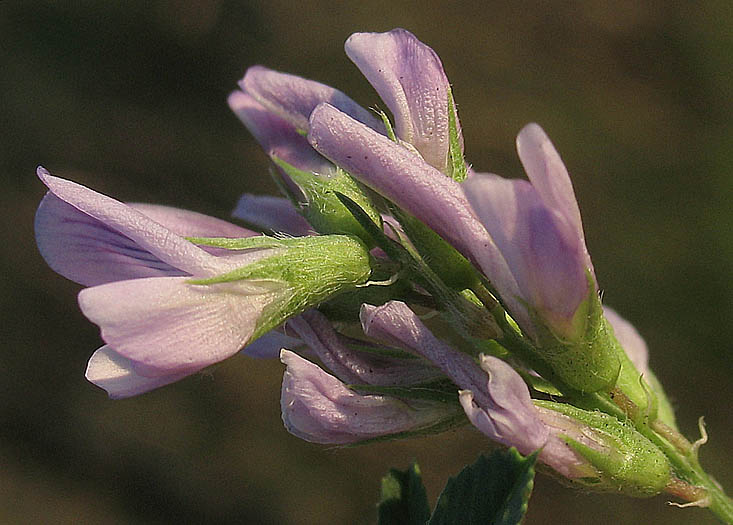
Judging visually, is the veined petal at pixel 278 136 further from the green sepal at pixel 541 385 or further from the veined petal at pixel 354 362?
the green sepal at pixel 541 385

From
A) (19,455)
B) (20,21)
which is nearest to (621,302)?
(19,455)

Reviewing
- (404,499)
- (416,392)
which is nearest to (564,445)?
(416,392)

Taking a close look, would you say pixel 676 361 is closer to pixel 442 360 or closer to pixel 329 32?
pixel 329 32

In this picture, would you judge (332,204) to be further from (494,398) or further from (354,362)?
(494,398)

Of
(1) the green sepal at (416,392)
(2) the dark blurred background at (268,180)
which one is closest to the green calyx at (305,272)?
(1) the green sepal at (416,392)

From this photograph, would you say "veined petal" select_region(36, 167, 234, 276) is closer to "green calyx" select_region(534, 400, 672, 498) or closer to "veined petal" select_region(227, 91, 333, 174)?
"veined petal" select_region(227, 91, 333, 174)

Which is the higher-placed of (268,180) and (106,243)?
(106,243)
